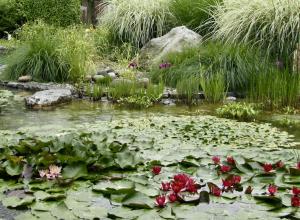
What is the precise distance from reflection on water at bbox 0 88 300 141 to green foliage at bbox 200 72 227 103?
23 centimetres

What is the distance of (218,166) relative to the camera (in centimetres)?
346

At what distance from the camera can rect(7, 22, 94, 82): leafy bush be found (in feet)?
25.9

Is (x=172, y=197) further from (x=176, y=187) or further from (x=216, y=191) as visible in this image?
(x=216, y=191)

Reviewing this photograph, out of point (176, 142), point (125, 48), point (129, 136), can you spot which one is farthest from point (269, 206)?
point (125, 48)

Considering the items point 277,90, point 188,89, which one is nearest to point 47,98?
point 188,89

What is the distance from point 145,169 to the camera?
11.5 ft

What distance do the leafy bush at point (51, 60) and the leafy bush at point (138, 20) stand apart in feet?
5.77

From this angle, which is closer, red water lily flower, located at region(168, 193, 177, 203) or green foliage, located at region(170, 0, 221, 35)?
red water lily flower, located at region(168, 193, 177, 203)

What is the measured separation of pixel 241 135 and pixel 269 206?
196 cm

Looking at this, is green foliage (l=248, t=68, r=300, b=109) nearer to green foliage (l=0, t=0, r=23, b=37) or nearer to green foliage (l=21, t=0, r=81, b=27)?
green foliage (l=21, t=0, r=81, b=27)

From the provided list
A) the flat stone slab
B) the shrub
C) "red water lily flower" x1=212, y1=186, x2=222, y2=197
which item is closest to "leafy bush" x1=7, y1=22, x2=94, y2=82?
the flat stone slab

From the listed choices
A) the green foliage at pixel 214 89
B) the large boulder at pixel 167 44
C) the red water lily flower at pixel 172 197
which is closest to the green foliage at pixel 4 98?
the green foliage at pixel 214 89

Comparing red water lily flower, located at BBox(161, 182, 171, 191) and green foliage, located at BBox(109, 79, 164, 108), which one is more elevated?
green foliage, located at BBox(109, 79, 164, 108)

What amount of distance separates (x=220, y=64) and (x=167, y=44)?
71.8 inches
